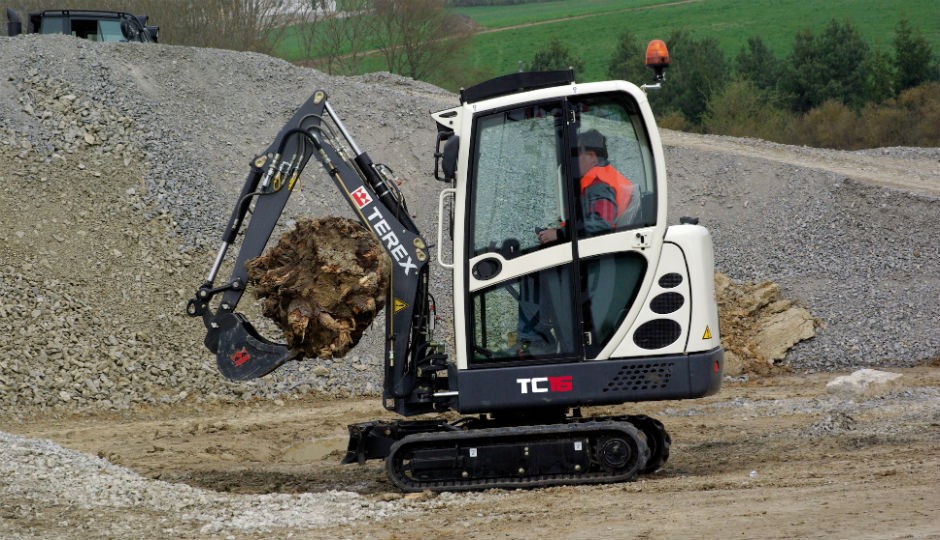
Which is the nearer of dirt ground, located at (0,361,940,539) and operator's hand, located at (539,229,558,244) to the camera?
dirt ground, located at (0,361,940,539)

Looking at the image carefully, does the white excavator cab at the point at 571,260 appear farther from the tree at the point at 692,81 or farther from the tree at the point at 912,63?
the tree at the point at 912,63

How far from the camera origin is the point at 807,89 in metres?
40.2

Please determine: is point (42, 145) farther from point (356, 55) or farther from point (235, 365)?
point (356, 55)

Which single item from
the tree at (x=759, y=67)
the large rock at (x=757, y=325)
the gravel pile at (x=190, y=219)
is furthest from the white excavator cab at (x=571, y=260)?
the tree at (x=759, y=67)

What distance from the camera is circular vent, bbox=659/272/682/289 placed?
7.55 metres

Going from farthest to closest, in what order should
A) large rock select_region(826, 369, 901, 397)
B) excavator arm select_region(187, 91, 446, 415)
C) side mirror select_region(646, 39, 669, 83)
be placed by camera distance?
large rock select_region(826, 369, 901, 397)
excavator arm select_region(187, 91, 446, 415)
side mirror select_region(646, 39, 669, 83)

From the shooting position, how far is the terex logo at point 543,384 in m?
7.53

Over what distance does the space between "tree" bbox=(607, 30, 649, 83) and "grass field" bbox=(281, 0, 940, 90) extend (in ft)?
6.90

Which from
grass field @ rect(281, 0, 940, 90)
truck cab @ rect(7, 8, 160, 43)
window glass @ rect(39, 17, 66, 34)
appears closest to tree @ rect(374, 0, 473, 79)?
grass field @ rect(281, 0, 940, 90)

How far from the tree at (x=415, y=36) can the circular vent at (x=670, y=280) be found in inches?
1176

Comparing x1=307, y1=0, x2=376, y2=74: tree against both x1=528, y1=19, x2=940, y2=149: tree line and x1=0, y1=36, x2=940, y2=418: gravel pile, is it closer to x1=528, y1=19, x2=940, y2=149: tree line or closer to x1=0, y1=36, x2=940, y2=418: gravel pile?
x1=528, y1=19, x2=940, y2=149: tree line

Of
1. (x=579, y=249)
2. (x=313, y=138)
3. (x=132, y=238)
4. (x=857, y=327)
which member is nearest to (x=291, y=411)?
(x=132, y=238)

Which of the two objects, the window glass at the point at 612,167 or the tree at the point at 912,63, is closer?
the window glass at the point at 612,167

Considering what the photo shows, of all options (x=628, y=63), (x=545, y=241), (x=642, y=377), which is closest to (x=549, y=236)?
(x=545, y=241)
